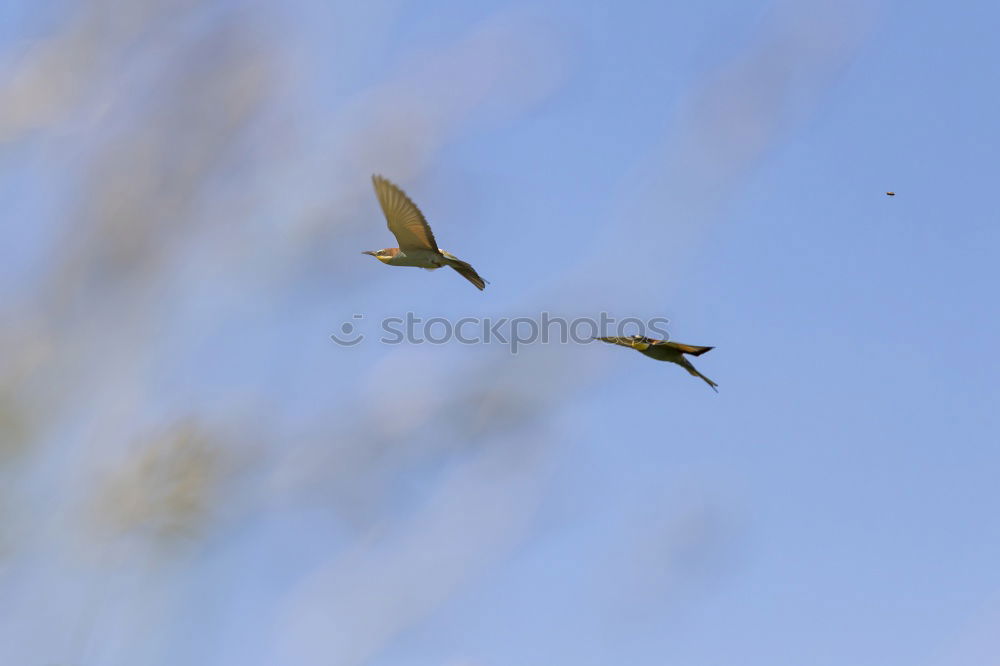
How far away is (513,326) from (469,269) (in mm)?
21759

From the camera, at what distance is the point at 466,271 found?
29906mm

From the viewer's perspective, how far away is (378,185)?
27.9 meters

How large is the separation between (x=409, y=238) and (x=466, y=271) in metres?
2.12

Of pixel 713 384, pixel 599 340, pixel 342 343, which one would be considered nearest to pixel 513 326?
pixel 599 340

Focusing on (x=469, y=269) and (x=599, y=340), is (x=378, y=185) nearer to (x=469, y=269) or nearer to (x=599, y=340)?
(x=469, y=269)

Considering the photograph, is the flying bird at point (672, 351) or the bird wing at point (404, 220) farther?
the bird wing at point (404, 220)

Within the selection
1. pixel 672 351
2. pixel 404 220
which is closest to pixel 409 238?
pixel 404 220

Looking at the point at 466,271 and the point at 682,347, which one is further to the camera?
the point at 466,271

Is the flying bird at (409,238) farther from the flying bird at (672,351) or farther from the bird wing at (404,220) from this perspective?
the flying bird at (672,351)

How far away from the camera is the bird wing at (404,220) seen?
2739 cm

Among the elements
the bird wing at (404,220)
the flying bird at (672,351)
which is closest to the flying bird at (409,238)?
the bird wing at (404,220)

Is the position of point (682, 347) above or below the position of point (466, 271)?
below

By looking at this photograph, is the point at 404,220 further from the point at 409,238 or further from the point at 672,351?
the point at 672,351

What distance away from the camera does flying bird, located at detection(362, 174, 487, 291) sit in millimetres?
27516
